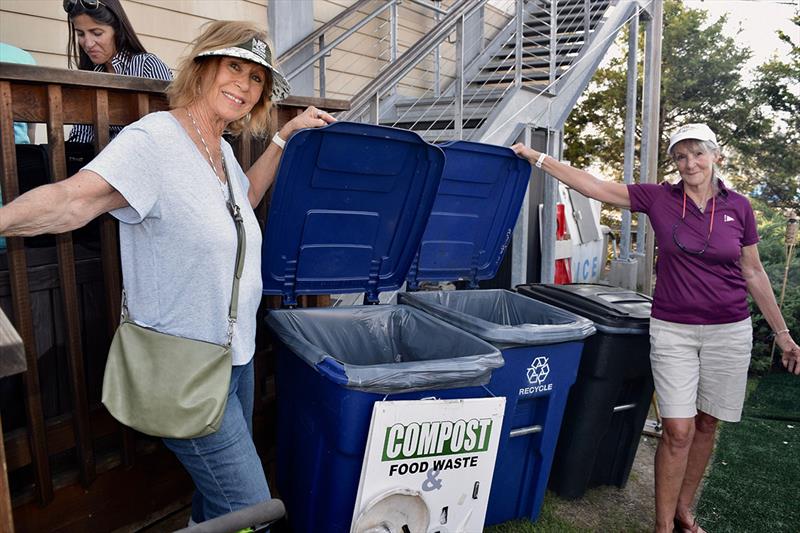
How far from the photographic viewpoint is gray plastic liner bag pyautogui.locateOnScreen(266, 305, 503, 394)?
1964 millimetres

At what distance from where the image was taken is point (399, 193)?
2.67 meters

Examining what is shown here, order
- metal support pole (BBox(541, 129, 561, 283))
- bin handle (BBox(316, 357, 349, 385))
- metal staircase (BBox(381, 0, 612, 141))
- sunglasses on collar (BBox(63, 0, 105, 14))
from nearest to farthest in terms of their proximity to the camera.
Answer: bin handle (BBox(316, 357, 349, 385)) < sunglasses on collar (BBox(63, 0, 105, 14)) < metal support pole (BBox(541, 129, 561, 283)) < metal staircase (BBox(381, 0, 612, 141))

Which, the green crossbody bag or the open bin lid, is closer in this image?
the green crossbody bag

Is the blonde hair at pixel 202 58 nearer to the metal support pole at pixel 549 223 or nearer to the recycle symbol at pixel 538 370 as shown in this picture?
the recycle symbol at pixel 538 370

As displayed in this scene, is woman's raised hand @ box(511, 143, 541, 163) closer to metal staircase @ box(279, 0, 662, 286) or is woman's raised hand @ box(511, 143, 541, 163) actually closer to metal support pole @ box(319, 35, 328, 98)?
metal staircase @ box(279, 0, 662, 286)

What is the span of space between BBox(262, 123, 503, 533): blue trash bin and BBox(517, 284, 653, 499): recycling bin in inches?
28.3

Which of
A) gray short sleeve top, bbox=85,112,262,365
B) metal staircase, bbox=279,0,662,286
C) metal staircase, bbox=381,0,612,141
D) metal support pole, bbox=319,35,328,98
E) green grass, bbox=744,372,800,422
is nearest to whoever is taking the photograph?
gray short sleeve top, bbox=85,112,262,365

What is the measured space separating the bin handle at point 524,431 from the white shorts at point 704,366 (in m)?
0.54

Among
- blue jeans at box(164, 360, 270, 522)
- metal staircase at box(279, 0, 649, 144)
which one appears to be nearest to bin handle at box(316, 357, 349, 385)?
blue jeans at box(164, 360, 270, 522)

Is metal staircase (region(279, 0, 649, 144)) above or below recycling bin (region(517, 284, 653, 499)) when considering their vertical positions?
above

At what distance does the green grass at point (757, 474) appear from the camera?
9.55 ft

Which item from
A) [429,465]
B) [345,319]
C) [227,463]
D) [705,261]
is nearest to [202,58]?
[227,463]

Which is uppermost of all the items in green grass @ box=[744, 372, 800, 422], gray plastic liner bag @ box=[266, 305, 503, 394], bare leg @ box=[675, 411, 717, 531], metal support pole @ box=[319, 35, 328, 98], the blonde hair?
metal support pole @ box=[319, 35, 328, 98]

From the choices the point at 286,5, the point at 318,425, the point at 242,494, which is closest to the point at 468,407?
the point at 318,425
